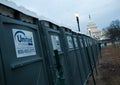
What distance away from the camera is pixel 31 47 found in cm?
439

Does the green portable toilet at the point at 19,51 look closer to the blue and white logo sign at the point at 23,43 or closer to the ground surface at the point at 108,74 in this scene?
the blue and white logo sign at the point at 23,43

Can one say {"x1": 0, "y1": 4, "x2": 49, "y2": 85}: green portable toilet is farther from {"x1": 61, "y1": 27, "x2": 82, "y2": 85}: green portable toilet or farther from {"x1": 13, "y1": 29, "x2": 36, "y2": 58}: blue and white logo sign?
{"x1": 61, "y1": 27, "x2": 82, "y2": 85}: green portable toilet

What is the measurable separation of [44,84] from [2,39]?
5.53 ft

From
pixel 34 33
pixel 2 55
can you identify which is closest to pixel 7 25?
pixel 2 55

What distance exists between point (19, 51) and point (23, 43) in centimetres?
24

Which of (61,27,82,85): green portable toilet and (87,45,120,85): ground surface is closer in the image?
(61,27,82,85): green portable toilet

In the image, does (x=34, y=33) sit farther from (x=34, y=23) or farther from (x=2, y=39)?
(x=2, y=39)

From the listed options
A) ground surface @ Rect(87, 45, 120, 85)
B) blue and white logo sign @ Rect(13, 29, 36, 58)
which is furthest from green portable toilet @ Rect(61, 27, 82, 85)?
ground surface @ Rect(87, 45, 120, 85)

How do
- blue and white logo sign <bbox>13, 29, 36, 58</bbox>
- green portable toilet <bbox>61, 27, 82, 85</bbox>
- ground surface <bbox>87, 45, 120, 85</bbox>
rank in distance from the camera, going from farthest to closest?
ground surface <bbox>87, 45, 120, 85</bbox>
green portable toilet <bbox>61, 27, 82, 85</bbox>
blue and white logo sign <bbox>13, 29, 36, 58</bbox>

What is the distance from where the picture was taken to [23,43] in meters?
4.00

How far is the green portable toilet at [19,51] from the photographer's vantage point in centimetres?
332

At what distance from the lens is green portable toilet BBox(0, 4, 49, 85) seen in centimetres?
332

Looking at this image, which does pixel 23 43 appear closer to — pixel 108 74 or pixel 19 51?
pixel 19 51

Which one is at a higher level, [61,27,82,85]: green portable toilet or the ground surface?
[61,27,82,85]: green portable toilet
